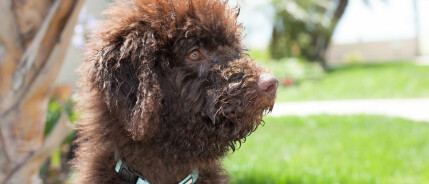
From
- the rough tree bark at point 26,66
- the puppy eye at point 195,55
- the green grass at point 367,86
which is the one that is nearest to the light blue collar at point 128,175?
the puppy eye at point 195,55

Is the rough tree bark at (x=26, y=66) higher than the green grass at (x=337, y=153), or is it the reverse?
the rough tree bark at (x=26, y=66)

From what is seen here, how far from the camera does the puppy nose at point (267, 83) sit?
78.4 inches

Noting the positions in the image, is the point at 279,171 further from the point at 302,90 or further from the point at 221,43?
the point at 302,90

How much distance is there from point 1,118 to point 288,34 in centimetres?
2047

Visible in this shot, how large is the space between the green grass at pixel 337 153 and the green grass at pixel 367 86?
535cm

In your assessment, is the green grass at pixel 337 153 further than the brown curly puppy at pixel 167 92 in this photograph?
Yes

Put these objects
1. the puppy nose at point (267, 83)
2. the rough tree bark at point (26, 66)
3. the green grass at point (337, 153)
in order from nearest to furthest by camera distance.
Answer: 1. the puppy nose at point (267, 83)
2. the rough tree bark at point (26, 66)
3. the green grass at point (337, 153)

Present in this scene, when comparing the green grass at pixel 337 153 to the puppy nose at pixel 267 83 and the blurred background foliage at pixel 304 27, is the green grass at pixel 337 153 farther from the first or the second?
the blurred background foliage at pixel 304 27

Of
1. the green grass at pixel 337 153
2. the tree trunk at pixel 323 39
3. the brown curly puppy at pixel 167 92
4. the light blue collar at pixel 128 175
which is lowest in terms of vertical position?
the tree trunk at pixel 323 39

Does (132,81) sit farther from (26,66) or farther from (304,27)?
(304,27)

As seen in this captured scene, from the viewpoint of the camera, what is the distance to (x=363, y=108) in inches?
458

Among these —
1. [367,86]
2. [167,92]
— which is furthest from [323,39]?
[167,92]

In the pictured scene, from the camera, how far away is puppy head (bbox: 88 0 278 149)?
2.02 meters

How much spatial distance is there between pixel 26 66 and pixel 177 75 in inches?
38.3
